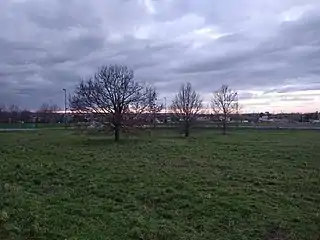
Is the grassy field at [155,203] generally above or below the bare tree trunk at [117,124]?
below

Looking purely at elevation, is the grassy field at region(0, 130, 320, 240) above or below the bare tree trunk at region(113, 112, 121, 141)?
below

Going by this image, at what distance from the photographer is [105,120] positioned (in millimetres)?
43844

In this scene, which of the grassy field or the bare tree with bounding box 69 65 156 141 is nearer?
the grassy field

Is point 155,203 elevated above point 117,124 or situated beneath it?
situated beneath

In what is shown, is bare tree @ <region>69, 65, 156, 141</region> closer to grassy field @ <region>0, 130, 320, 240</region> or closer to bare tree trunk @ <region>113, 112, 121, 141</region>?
bare tree trunk @ <region>113, 112, 121, 141</region>

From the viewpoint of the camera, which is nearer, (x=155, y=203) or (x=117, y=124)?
(x=155, y=203)

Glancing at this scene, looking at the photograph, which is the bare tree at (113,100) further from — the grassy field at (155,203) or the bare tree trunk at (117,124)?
the grassy field at (155,203)

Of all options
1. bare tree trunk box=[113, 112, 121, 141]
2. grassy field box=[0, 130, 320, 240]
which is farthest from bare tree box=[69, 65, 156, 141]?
grassy field box=[0, 130, 320, 240]

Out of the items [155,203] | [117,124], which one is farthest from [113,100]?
[155,203]

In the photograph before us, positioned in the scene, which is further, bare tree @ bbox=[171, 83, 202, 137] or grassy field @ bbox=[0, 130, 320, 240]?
bare tree @ bbox=[171, 83, 202, 137]

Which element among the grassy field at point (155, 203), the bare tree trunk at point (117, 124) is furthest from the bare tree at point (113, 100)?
the grassy field at point (155, 203)

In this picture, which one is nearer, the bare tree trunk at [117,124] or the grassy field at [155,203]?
the grassy field at [155,203]

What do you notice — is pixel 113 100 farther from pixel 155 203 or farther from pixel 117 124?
pixel 155 203

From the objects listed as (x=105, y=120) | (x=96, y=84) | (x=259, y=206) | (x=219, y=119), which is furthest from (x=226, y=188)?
(x=219, y=119)
